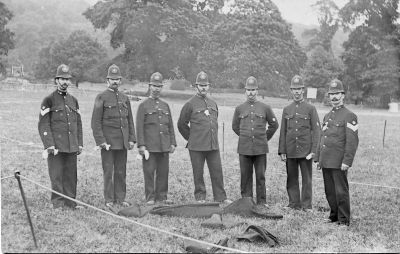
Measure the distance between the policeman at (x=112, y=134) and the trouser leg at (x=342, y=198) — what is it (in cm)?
292

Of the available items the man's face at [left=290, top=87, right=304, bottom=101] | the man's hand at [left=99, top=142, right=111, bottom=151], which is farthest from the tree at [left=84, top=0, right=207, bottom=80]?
the man's hand at [left=99, top=142, right=111, bottom=151]

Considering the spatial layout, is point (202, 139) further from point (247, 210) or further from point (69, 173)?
point (69, 173)

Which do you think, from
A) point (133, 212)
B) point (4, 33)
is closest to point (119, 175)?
point (133, 212)

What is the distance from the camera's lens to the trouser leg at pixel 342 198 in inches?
242

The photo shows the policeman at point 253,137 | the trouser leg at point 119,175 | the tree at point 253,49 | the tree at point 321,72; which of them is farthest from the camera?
the tree at point 321,72

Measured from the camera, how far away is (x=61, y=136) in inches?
251

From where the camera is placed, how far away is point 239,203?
→ 6.53 m

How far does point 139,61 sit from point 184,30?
4.54 meters

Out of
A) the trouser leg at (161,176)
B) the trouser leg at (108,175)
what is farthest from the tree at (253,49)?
the trouser leg at (108,175)

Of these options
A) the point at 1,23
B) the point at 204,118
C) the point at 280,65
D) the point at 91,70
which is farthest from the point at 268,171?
the point at 91,70

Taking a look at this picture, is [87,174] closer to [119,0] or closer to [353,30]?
[119,0]

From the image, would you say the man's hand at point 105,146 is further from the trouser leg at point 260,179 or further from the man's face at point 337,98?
the man's face at point 337,98

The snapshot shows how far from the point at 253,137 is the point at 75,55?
55.6 metres

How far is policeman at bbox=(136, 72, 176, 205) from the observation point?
7070 millimetres
